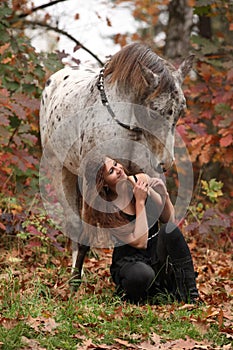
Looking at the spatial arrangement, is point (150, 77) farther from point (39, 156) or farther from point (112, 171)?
point (39, 156)

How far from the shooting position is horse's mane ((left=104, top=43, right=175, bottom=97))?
4082 mm

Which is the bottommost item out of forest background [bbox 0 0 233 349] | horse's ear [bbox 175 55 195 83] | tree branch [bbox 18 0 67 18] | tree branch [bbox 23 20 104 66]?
forest background [bbox 0 0 233 349]

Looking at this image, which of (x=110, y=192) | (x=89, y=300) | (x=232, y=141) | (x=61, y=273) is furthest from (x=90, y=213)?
(x=232, y=141)

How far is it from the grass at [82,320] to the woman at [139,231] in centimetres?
21

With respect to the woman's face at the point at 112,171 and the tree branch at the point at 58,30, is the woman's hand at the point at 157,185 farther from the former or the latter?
the tree branch at the point at 58,30

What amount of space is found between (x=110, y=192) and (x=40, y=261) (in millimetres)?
1714

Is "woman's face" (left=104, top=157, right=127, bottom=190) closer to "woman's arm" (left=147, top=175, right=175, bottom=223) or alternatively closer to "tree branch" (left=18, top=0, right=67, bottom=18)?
"woman's arm" (left=147, top=175, right=175, bottom=223)

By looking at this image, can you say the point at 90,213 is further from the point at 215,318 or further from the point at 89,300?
the point at 215,318

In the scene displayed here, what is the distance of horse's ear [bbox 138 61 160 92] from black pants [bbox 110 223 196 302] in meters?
1.04

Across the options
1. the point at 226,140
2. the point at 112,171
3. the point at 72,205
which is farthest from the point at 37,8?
the point at 112,171

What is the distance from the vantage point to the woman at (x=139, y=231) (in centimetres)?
432

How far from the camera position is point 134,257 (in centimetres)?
451

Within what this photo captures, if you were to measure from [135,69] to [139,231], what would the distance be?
1.19 meters

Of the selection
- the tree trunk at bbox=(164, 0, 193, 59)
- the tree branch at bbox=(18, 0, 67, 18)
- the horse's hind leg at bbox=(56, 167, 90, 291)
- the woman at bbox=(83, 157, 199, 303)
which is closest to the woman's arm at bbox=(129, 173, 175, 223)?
the woman at bbox=(83, 157, 199, 303)
